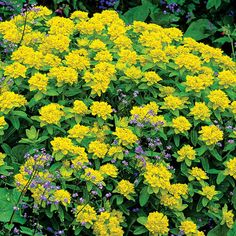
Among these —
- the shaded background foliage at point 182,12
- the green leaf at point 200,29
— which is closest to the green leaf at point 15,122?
the shaded background foliage at point 182,12

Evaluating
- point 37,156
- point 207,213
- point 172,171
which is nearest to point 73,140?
point 37,156

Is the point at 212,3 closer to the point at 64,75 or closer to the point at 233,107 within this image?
the point at 233,107

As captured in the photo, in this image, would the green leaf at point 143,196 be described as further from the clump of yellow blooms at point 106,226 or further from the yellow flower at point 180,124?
the yellow flower at point 180,124

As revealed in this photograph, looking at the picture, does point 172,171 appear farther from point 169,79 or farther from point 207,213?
point 169,79

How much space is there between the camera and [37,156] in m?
2.81

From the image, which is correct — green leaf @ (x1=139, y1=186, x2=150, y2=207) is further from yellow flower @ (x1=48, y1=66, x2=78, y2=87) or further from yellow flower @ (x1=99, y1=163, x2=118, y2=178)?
yellow flower @ (x1=48, y1=66, x2=78, y2=87)

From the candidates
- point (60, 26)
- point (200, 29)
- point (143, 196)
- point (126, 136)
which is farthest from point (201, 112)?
point (200, 29)

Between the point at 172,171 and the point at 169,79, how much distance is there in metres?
0.68

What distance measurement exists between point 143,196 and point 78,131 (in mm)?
445

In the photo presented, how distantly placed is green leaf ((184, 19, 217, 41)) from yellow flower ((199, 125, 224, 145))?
7.98 feet

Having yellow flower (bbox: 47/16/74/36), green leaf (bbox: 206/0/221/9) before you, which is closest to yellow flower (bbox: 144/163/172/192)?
yellow flower (bbox: 47/16/74/36)

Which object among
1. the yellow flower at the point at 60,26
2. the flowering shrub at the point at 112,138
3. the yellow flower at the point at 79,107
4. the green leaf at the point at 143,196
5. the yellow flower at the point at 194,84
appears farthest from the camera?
the yellow flower at the point at 60,26

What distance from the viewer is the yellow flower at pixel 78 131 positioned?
120 inches

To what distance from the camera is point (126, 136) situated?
3.06 metres
